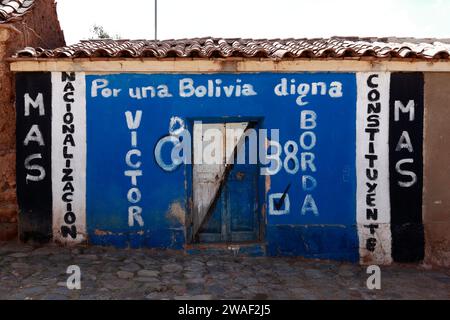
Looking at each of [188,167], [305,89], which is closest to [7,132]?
[188,167]

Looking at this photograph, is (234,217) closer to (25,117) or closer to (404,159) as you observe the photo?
(404,159)

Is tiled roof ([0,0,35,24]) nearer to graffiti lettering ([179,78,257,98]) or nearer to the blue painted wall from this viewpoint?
the blue painted wall

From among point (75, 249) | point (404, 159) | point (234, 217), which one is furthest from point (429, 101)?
point (75, 249)

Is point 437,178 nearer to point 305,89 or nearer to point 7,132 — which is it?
point 305,89

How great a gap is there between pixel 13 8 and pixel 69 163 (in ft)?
8.60

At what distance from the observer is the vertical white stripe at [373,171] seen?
18.2 ft

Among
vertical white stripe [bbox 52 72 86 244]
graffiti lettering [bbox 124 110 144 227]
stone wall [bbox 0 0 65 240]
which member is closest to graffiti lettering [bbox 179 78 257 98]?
graffiti lettering [bbox 124 110 144 227]

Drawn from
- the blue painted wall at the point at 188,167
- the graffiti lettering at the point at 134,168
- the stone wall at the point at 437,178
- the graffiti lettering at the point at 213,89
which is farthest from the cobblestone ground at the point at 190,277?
the graffiti lettering at the point at 213,89

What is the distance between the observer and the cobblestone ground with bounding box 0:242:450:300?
426 centimetres

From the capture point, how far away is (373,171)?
559 centimetres

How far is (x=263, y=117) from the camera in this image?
5.65 meters

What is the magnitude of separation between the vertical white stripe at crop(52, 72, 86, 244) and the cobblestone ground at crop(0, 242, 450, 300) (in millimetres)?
371
